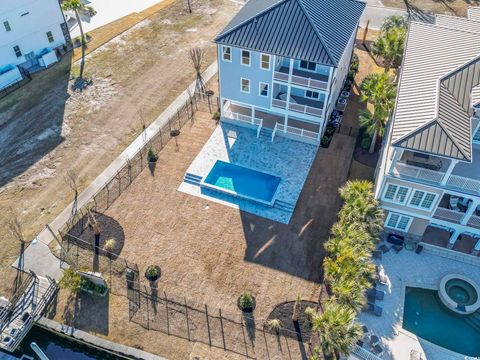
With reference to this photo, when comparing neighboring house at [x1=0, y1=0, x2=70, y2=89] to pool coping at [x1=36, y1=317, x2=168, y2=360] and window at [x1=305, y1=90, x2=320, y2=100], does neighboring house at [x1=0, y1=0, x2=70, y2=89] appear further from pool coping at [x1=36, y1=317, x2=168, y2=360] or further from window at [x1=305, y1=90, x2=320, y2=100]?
window at [x1=305, y1=90, x2=320, y2=100]

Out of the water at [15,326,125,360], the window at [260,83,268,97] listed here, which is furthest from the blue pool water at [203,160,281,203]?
the water at [15,326,125,360]

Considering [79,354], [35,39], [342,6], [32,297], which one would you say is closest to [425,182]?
[342,6]

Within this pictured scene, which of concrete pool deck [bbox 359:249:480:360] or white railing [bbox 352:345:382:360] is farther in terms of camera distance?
concrete pool deck [bbox 359:249:480:360]

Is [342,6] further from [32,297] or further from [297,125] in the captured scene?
[32,297]

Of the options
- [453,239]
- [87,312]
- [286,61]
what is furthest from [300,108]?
[87,312]

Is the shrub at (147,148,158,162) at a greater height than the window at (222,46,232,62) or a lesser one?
lesser

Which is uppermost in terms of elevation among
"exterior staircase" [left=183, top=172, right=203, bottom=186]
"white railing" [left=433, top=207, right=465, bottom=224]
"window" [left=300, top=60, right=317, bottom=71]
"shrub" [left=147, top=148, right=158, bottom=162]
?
"window" [left=300, top=60, right=317, bottom=71]

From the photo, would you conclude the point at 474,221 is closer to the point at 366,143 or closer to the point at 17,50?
the point at 366,143
